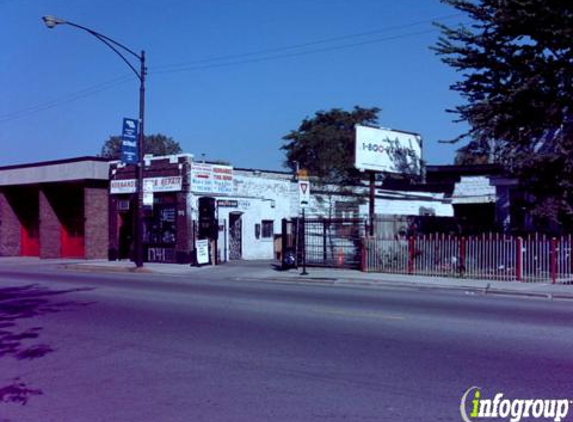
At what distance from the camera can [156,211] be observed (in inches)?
1188

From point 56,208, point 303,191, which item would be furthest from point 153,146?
point 303,191

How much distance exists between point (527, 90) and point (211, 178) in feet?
45.8

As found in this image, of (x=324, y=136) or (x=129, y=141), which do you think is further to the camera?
(x=324, y=136)

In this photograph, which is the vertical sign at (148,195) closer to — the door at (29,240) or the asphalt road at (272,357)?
the asphalt road at (272,357)

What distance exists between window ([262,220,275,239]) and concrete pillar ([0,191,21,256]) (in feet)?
57.5

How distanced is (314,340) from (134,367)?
9.14 ft

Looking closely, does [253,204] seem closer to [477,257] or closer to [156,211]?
[156,211]

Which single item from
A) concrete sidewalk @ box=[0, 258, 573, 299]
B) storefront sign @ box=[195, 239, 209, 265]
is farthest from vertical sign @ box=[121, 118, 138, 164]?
concrete sidewalk @ box=[0, 258, 573, 299]

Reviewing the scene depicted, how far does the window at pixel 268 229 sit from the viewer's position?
32031 millimetres

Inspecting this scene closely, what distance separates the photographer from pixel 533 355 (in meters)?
8.70

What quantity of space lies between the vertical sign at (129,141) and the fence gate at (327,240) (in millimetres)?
7138

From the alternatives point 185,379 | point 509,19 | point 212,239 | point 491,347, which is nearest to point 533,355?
point 491,347

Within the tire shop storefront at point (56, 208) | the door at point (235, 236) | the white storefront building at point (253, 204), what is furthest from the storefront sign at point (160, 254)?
the tire shop storefront at point (56, 208)

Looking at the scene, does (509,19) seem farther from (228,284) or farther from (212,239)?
(212,239)
